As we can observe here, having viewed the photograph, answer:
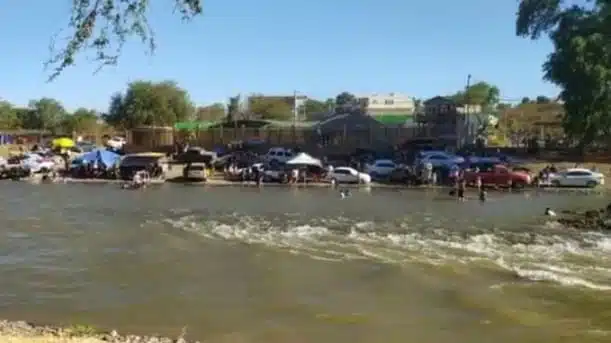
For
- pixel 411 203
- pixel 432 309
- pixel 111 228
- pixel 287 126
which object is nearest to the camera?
pixel 432 309

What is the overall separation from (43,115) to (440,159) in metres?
106

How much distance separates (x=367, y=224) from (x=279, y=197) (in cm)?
1621

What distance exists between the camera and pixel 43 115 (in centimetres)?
Result: 15412

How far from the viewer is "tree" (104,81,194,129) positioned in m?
115

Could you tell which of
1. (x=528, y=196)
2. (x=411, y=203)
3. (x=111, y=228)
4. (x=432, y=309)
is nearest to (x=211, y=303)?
(x=432, y=309)

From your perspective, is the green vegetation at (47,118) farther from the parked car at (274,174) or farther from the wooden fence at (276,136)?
the parked car at (274,174)

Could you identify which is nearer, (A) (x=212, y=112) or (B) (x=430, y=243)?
(B) (x=430, y=243)

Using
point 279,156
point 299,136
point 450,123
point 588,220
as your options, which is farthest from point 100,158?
point 588,220

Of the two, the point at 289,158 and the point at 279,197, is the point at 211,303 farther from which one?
the point at 289,158

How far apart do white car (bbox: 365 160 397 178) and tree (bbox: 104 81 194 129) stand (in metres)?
53.4

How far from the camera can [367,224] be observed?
36.5 meters

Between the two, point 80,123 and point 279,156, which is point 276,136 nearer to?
point 279,156

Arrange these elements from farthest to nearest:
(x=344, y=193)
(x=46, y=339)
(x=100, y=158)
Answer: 1. (x=100, y=158)
2. (x=344, y=193)
3. (x=46, y=339)

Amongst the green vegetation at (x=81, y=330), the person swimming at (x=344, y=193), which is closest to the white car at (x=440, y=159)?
the person swimming at (x=344, y=193)
